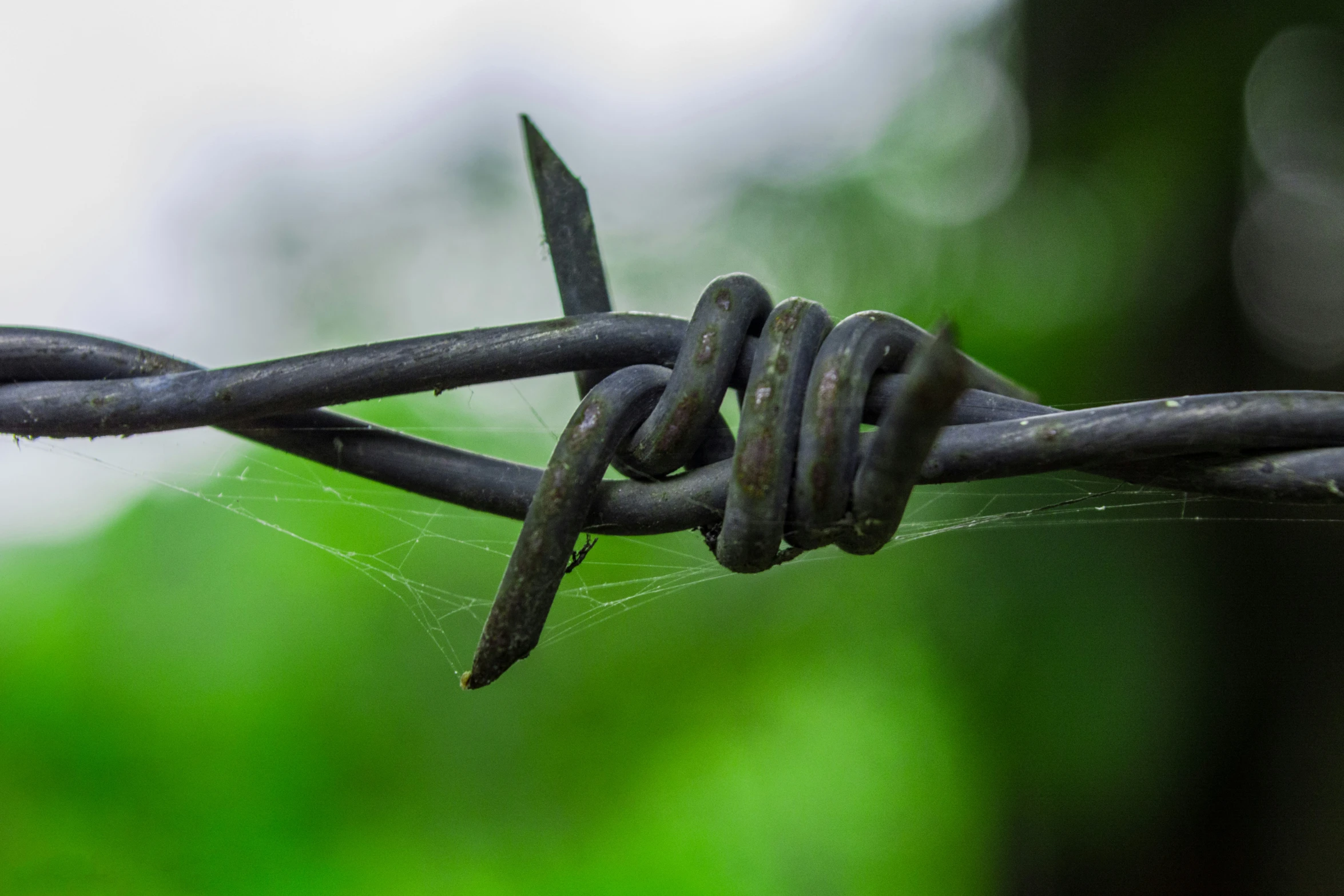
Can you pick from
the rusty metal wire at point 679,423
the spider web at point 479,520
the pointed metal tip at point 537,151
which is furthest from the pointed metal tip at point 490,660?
the spider web at point 479,520

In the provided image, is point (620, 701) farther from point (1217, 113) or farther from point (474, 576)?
point (1217, 113)

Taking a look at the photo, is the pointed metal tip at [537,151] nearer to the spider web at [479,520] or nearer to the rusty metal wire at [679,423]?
the rusty metal wire at [679,423]

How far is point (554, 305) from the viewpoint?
2.40 m

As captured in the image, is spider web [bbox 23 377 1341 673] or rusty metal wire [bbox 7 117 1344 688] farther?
spider web [bbox 23 377 1341 673]

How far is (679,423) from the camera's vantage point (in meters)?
0.43

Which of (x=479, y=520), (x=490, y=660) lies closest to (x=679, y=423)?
(x=490, y=660)

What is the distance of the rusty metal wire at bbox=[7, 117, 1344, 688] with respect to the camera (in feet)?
1.30

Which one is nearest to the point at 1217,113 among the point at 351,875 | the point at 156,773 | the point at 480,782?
the point at 480,782

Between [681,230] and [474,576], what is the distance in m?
1.46

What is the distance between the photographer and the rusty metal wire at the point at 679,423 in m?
0.40

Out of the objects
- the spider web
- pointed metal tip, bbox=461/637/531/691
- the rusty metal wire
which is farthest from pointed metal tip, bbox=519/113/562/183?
the spider web

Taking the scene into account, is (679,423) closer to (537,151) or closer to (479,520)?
(537,151)

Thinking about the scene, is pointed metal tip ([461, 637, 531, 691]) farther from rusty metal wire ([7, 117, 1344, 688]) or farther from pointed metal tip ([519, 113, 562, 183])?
pointed metal tip ([519, 113, 562, 183])

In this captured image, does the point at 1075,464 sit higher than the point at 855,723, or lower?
higher
